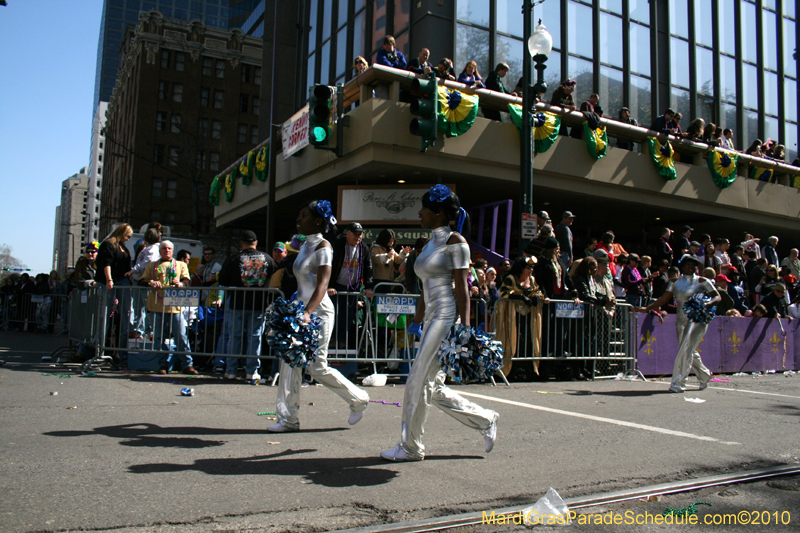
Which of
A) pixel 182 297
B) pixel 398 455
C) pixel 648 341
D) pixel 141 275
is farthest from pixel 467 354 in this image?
pixel 648 341

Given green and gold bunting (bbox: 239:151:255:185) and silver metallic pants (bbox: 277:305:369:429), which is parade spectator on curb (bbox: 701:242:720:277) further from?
green and gold bunting (bbox: 239:151:255:185)

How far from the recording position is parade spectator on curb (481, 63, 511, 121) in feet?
57.7

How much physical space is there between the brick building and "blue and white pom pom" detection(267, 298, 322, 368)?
201 feet

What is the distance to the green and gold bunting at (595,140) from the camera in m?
19.3

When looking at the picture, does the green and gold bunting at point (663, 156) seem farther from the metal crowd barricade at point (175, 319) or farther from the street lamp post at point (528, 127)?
the metal crowd barricade at point (175, 319)

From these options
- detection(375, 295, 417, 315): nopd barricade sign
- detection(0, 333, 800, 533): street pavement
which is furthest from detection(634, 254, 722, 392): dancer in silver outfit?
detection(375, 295, 417, 315): nopd barricade sign

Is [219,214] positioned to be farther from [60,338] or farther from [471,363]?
[471,363]

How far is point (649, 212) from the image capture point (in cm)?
2269

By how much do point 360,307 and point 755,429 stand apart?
525 centimetres

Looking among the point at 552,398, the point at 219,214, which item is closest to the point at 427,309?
the point at 552,398

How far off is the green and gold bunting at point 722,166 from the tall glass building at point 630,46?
10.5 feet

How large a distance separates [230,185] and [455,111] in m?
12.4

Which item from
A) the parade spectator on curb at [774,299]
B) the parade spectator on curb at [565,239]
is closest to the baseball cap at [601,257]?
the parade spectator on curb at [565,239]

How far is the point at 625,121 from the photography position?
20.5 meters
